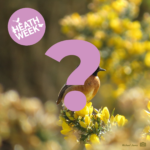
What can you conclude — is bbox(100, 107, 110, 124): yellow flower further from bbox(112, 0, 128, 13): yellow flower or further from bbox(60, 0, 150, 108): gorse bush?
bbox(112, 0, 128, 13): yellow flower

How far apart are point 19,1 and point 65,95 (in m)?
2.80

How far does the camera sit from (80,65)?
79 cm

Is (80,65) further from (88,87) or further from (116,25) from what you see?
(116,25)

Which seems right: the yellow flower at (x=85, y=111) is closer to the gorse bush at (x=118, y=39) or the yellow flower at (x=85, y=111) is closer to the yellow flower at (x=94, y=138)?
the yellow flower at (x=94, y=138)

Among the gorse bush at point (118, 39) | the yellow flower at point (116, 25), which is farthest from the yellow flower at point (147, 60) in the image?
the yellow flower at point (116, 25)

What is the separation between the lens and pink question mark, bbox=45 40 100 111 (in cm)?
75

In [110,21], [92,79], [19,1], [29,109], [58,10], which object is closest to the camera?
[92,79]

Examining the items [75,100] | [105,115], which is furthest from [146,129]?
[75,100]

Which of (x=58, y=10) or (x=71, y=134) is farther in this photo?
(x=58, y=10)

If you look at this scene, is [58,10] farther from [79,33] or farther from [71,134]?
[71,134]

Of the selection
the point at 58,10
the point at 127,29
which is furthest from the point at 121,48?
the point at 58,10

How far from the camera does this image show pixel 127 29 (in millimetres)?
1826

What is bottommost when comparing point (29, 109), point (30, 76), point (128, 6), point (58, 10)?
point (29, 109)

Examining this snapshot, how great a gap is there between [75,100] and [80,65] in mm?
133
